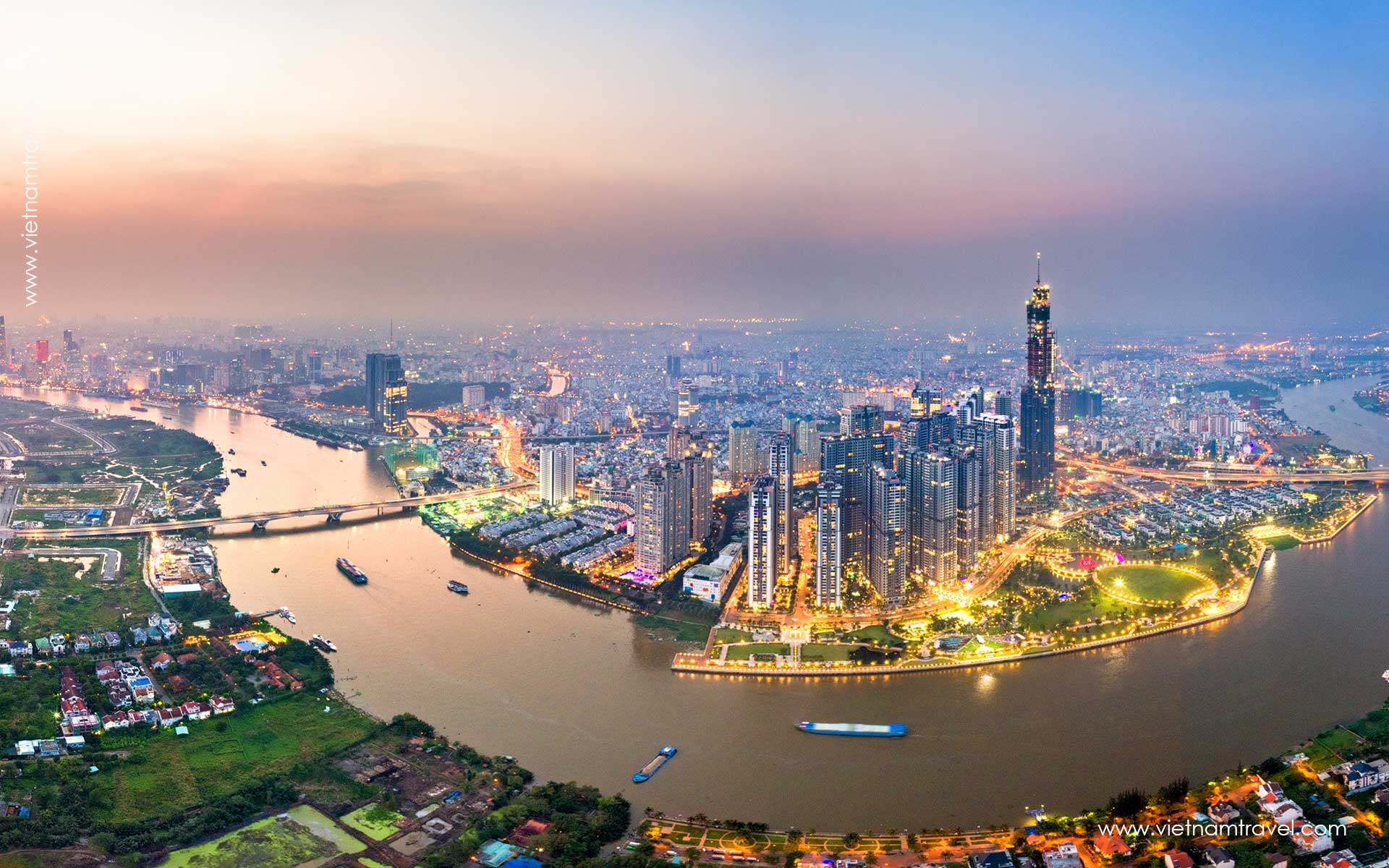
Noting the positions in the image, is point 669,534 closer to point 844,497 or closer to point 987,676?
point 844,497

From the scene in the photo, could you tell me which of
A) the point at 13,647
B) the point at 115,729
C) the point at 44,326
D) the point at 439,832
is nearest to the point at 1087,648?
the point at 439,832

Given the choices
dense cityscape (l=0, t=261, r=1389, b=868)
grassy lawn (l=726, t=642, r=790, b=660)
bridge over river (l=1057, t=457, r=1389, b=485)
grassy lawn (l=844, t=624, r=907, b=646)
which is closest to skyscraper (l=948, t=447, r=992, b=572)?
dense cityscape (l=0, t=261, r=1389, b=868)

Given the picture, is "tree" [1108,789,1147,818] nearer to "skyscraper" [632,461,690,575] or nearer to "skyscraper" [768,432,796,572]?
"skyscraper" [768,432,796,572]

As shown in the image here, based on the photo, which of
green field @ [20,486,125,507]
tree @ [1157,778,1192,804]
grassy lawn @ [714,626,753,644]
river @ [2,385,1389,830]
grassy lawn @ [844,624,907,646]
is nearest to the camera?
tree @ [1157,778,1192,804]

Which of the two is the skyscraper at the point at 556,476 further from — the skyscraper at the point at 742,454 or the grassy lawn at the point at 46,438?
the grassy lawn at the point at 46,438

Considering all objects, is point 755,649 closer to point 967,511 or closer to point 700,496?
point 967,511

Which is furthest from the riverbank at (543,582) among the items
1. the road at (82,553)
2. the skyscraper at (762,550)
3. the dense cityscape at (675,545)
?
the road at (82,553)
